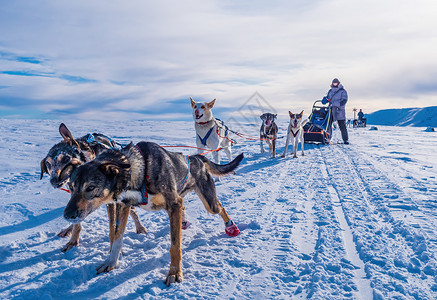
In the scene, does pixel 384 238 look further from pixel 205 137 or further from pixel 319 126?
pixel 319 126

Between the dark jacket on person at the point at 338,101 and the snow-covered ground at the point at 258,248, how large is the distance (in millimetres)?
8121

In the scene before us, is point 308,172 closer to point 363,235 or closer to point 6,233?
point 363,235

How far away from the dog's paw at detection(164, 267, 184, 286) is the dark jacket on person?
12.1 m

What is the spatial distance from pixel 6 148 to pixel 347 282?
10976 mm

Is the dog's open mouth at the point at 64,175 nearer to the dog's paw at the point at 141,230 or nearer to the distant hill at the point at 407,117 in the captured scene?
the dog's paw at the point at 141,230

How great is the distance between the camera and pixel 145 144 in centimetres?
267

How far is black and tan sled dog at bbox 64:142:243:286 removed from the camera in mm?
2143

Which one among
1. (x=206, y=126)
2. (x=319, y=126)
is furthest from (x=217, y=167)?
(x=319, y=126)

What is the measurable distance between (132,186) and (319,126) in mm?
11059

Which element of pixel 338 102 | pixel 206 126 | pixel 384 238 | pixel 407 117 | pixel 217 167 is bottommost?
pixel 384 238

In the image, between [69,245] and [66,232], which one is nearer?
[69,245]

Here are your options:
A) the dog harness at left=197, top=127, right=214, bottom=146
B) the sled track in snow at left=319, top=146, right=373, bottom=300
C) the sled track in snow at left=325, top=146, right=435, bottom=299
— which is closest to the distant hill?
the sled track in snow at left=325, top=146, right=435, bottom=299

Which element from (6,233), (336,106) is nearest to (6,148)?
(6,233)

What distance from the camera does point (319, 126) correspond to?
12.1 meters
